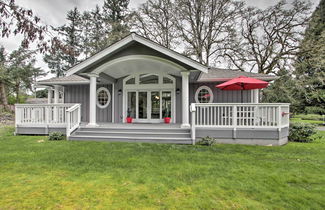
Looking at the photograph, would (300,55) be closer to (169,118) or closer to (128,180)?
(169,118)

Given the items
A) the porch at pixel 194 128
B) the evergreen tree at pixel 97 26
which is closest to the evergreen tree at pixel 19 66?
the evergreen tree at pixel 97 26

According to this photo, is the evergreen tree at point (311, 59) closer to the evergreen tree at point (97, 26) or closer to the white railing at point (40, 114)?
the white railing at point (40, 114)

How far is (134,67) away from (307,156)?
7.02 metres

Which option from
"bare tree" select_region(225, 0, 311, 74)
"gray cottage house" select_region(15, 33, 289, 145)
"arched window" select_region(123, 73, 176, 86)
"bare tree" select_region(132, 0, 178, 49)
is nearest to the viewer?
"gray cottage house" select_region(15, 33, 289, 145)

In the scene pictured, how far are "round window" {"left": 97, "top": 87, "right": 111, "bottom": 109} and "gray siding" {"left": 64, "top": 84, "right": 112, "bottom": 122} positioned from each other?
174mm

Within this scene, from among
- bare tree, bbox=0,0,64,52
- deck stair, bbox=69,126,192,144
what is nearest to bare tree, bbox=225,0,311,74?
deck stair, bbox=69,126,192,144

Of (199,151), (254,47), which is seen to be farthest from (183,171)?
(254,47)

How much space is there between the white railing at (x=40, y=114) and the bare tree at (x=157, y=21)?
1165 centimetres

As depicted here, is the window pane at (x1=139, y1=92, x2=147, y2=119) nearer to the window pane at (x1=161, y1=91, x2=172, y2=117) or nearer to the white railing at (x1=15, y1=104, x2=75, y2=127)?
the window pane at (x1=161, y1=91, x2=172, y2=117)

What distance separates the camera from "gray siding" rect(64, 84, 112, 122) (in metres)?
9.44

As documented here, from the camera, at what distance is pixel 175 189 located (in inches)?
106

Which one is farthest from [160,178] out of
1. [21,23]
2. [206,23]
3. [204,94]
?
[206,23]

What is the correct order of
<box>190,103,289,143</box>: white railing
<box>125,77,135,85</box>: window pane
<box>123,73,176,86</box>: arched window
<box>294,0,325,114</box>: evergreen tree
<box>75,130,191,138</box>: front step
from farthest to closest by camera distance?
<box>294,0,325,114</box>: evergreen tree, <box>125,77,135,85</box>: window pane, <box>123,73,176,86</box>: arched window, <box>75,130,191,138</box>: front step, <box>190,103,289,143</box>: white railing

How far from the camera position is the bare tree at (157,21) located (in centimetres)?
1522
